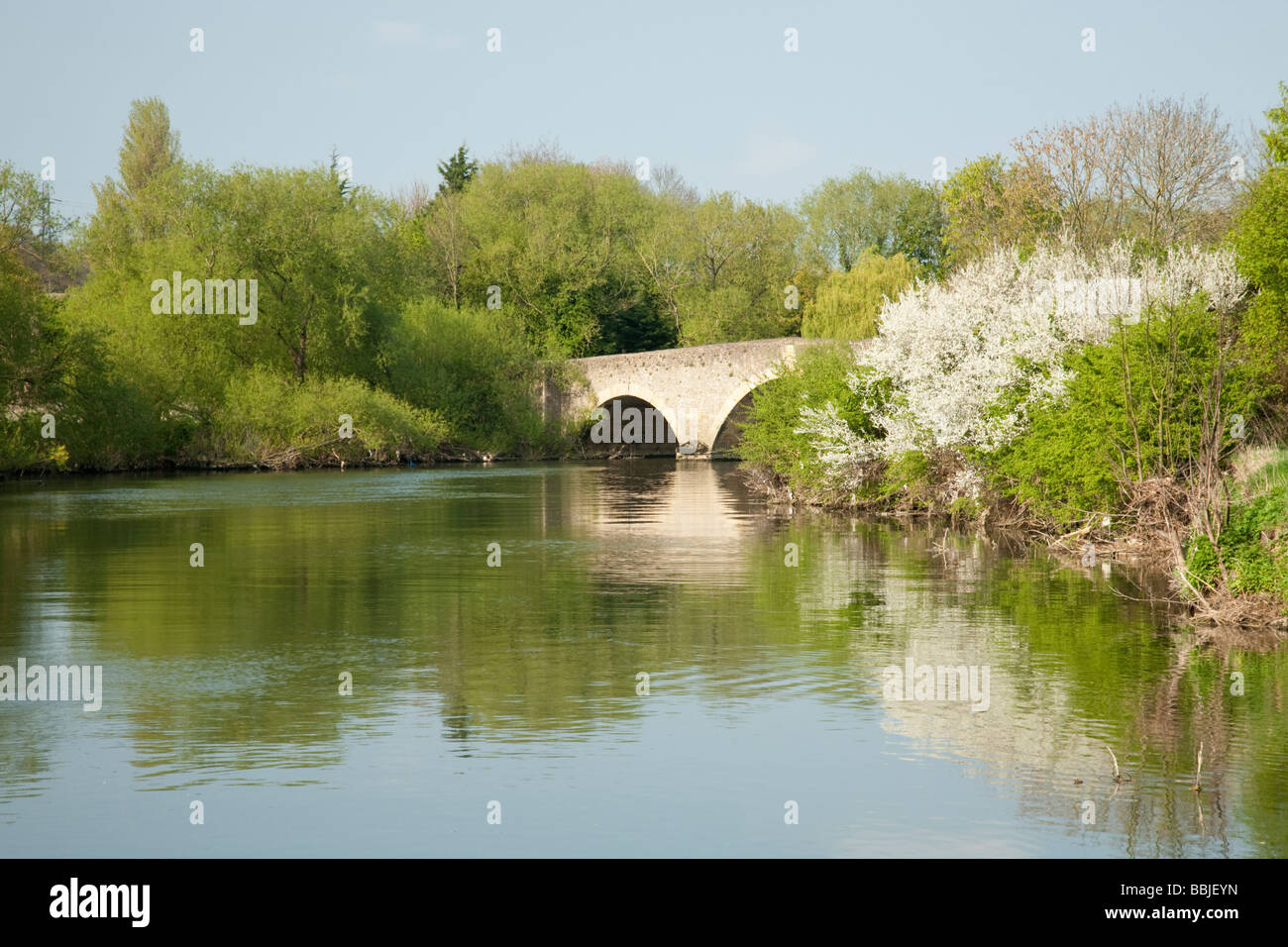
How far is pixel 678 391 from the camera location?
67938mm

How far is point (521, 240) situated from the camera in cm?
7400

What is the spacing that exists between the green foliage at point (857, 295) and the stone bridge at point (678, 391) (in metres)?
6.28

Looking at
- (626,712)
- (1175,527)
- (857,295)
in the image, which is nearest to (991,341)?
Result: (1175,527)

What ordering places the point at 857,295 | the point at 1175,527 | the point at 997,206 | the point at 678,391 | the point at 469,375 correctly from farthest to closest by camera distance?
the point at 678,391 < the point at 469,375 < the point at 857,295 < the point at 997,206 < the point at 1175,527

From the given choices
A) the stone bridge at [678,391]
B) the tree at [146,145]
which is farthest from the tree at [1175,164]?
the tree at [146,145]

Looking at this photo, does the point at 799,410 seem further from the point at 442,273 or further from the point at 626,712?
the point at 442,273

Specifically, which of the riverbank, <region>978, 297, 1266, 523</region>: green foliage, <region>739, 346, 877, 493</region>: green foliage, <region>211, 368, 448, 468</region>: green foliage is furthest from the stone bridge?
<region>978, 297, 1266, 523</region>: green foliage

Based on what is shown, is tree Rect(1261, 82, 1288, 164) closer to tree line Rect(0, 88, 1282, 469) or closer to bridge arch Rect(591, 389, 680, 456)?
tree line Rect(0, 88, 1282, 469)

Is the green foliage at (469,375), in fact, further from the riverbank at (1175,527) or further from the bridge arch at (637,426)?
the riverbank at (1175,527)

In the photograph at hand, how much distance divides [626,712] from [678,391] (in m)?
57.2

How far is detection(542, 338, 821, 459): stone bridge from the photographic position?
66.1m

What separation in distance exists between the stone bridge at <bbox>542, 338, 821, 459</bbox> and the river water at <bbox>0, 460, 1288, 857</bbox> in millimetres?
43990

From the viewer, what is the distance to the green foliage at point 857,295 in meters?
56.7
